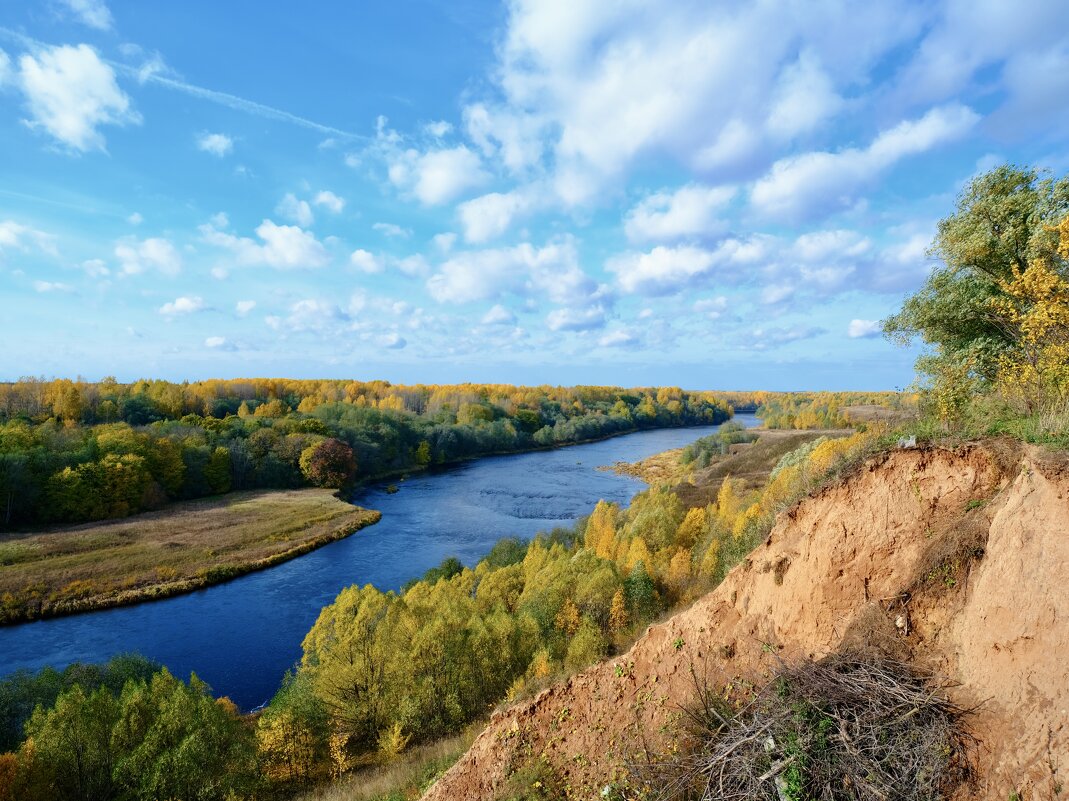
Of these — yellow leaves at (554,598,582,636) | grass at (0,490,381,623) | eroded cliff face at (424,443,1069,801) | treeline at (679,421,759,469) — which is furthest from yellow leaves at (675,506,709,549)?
treeline at (679,421,759,469)

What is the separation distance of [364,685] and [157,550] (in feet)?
123

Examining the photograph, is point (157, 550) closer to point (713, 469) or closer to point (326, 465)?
point (326, 465)

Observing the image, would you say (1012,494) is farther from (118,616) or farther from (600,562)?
(118,616)

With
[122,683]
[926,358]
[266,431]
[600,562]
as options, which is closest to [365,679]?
[122,683]

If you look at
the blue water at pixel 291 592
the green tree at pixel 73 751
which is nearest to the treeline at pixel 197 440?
the blue water at pixel 291 592

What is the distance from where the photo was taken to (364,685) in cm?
2281

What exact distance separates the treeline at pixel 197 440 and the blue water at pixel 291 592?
1300 cm

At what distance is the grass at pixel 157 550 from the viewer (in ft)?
132

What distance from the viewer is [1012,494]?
7891 millimetres

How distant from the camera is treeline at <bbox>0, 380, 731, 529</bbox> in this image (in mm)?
58094

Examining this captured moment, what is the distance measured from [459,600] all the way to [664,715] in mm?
18970

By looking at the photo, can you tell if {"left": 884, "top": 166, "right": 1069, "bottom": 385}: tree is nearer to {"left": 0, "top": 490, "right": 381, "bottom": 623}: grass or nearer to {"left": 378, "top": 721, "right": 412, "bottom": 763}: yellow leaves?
{"left": 378, "top": 721, "right": 412, "bottom": 763}: yellow leaves

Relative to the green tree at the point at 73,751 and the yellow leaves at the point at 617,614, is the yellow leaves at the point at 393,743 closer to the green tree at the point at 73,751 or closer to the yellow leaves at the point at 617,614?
the green tree at the point at 73,751

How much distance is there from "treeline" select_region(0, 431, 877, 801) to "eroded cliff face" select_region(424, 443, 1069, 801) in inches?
41.9
